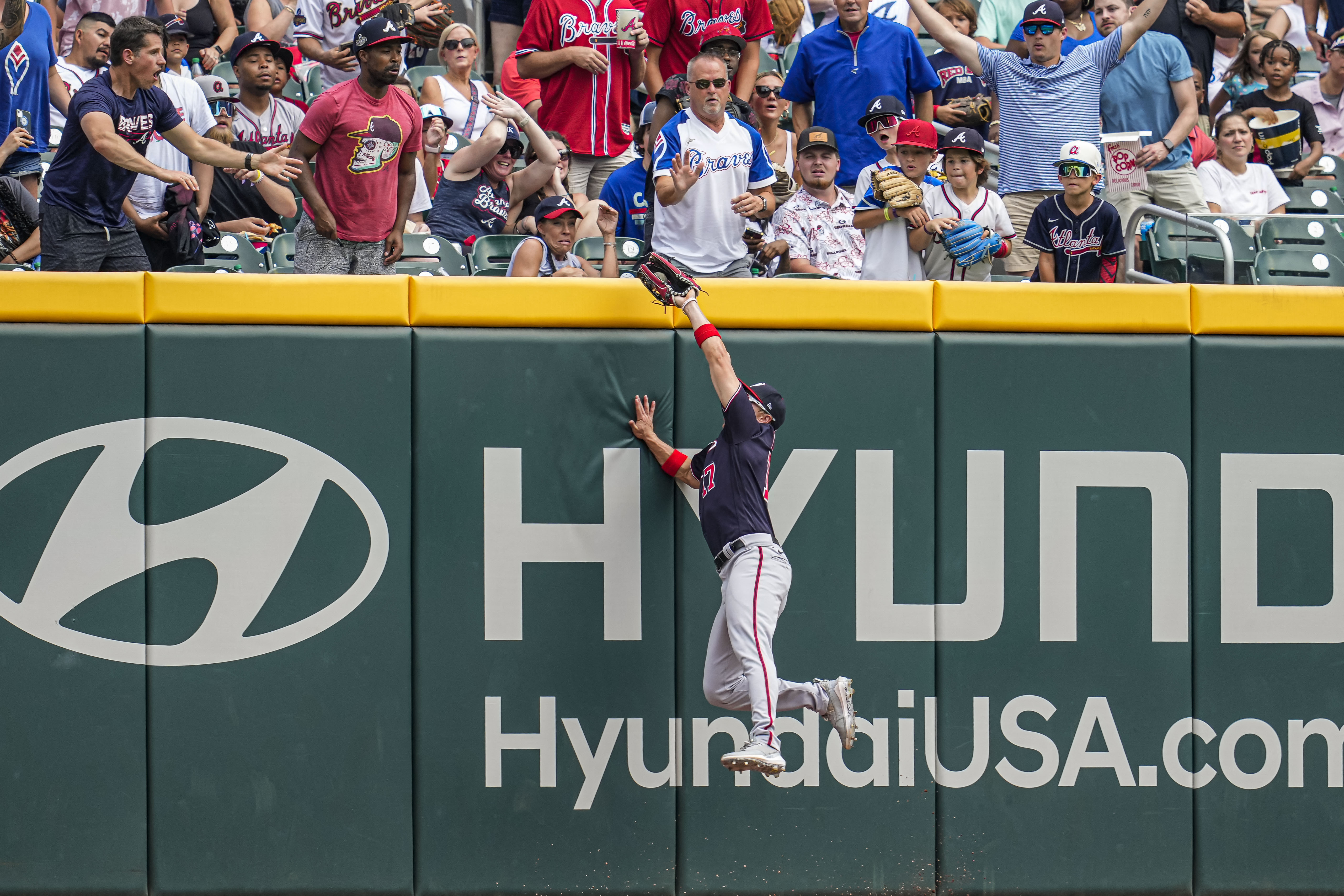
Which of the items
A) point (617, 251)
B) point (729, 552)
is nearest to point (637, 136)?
point (617, 251)

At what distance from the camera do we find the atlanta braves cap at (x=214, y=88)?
10086mm

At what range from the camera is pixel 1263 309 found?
6305mm

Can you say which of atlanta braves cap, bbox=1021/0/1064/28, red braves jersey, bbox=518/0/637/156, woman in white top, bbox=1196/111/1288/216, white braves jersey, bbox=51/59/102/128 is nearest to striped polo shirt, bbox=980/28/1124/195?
atlanta braves cap, bbox=1021/0/1064/28

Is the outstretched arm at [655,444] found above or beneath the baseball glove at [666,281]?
beneath

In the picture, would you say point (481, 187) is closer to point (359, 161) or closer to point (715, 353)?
point (359, 161)

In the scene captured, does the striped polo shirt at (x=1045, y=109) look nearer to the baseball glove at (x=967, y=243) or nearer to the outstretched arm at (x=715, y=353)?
the baseball glove at (x=967, y=243)

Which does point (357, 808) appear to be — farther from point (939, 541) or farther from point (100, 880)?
point (939, 541)

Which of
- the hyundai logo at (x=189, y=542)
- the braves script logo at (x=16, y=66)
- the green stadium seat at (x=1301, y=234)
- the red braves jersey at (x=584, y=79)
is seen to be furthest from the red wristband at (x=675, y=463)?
the braves script logo at (x=16, y=66)

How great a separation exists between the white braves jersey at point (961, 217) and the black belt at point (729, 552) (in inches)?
105

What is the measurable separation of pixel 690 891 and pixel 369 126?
395cm

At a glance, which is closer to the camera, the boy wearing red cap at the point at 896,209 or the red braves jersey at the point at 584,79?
the boy wearing red cap at the point at 896,209

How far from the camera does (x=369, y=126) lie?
7.15m

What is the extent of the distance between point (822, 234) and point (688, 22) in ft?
8.41

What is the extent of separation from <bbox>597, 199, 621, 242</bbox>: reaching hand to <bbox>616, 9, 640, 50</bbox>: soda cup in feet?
7.61
